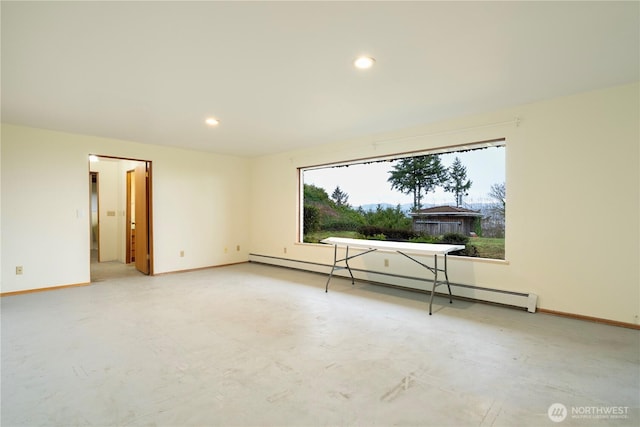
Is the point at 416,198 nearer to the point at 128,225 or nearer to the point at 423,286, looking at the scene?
the point at 423,286

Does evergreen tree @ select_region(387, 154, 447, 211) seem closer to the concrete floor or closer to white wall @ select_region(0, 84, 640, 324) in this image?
white wall @ select_region(0, 84, 640, 324)

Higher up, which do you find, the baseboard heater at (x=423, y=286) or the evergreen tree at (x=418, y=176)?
the evergreen tree at (x=418, y=176)

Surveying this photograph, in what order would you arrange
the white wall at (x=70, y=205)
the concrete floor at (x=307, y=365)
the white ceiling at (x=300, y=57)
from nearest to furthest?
1. the concrete floor at (x=307, y=365)
2. the white ceiling at (x=300, y=57)
3. the white wall at (x=70, y=205)

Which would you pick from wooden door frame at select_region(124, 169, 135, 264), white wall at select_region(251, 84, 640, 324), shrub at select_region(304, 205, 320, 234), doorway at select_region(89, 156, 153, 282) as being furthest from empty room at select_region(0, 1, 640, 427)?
wooden door frame at select_region(124, 169, 135, 264)

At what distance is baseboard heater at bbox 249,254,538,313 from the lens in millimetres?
3545

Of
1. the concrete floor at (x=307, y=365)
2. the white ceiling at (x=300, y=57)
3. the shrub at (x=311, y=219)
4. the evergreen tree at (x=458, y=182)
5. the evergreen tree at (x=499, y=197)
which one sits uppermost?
the white ceiling at (x=300, y=57)

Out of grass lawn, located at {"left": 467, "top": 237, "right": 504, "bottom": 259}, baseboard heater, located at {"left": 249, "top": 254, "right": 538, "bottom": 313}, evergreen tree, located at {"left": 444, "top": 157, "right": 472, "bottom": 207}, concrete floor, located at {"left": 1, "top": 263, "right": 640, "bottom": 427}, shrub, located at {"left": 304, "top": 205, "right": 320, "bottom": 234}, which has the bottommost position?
concrete floor, located at {"left": 1, "top": 263, "right": 640, "bottom": 427}

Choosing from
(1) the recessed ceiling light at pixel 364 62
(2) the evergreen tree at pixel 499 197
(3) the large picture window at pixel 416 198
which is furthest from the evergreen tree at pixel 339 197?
(1) the recessed ceiling light at pixel 364 62

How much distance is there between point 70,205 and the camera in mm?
4688

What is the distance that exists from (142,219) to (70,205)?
1.18 meters

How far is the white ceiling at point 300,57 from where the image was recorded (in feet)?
6.25

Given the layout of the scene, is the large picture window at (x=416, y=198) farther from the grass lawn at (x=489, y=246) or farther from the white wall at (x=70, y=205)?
the white wall at (x=70, y=205)

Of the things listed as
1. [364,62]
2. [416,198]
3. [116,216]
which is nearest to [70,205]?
[116,216]

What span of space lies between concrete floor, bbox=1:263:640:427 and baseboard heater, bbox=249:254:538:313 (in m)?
0.15
